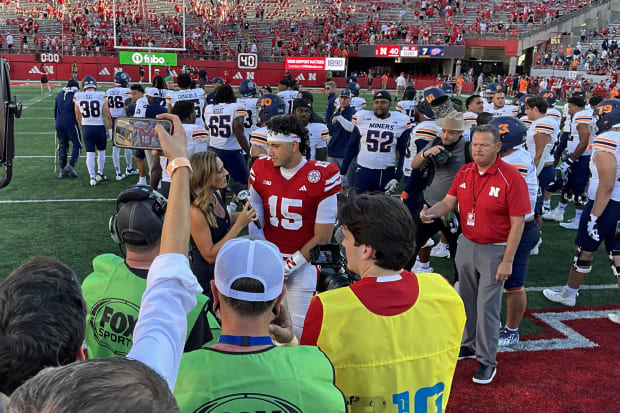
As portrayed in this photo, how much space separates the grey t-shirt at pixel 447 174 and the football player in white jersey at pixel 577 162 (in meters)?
3.69

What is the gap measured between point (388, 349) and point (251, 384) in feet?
2.20

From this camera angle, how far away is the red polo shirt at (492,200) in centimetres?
411

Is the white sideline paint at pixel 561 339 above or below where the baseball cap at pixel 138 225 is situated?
below

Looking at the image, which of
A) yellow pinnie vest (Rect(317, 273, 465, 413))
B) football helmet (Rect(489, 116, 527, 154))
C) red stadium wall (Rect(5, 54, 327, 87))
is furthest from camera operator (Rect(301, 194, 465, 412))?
red stadium wall (Rect(5, 54, 327, 87))

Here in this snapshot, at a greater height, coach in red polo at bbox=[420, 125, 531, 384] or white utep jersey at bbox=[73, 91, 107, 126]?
white utep jersey at bbox=[73, 91, 107, 126]

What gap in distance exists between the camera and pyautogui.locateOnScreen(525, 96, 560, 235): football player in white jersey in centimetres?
736

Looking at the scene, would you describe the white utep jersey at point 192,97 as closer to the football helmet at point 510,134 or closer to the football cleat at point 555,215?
the football cleat at point 555,215

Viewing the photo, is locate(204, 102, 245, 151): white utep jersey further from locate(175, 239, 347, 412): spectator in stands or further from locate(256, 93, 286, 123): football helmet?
locate(175, 239, 347, 412): spectator in stands

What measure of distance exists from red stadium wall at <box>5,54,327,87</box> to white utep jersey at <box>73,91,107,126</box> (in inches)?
849

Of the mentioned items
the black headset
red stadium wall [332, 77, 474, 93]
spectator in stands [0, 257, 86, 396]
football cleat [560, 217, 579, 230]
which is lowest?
football cleat [560, 217, 579, 230]

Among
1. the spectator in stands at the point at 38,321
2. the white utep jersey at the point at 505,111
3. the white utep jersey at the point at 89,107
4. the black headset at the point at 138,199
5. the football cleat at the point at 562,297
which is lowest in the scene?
the football cleat at the point at 562,297

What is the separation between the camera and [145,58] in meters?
31.1

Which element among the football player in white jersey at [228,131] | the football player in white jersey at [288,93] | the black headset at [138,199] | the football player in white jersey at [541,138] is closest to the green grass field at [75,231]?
the football player in white jersey at [541,138]

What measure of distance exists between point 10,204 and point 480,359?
8.06 meters
